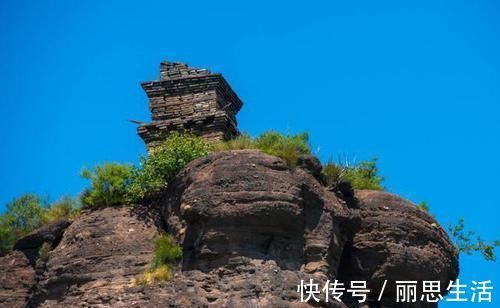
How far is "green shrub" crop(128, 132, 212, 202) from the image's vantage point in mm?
30250

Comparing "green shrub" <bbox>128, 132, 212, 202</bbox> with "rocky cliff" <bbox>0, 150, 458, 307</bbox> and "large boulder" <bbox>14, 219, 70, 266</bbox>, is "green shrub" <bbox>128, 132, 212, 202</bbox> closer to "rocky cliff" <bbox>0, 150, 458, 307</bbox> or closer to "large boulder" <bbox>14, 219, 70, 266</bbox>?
"rocky cliff" <bbox>0, 150, 458, 307</bbox>

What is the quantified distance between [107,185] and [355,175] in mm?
5932

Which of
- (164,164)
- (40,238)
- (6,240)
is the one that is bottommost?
(40,238)

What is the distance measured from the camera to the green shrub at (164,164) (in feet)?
99.2

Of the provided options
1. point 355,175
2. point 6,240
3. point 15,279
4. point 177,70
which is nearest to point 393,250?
point 355,175

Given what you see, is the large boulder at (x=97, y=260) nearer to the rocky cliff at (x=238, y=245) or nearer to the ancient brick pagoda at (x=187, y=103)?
the rocky cliff at (x=238, y=245)

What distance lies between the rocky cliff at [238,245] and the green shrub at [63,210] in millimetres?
459

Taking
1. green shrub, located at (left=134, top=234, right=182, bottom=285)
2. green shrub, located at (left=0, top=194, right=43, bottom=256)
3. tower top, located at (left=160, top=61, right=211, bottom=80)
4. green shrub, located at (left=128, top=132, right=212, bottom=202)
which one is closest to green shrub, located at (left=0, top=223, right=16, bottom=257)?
green shrub, located at (left=0, top=194, right=43, bottom=256)

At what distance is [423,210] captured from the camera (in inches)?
1217

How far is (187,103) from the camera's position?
117ft

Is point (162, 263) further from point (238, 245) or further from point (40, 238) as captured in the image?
point (40, 238)

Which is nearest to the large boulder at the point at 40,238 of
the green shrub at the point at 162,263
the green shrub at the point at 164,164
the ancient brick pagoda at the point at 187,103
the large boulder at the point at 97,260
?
the large boulder at the point at 97,260

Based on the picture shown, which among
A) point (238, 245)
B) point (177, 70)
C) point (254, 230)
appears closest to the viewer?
point (238, 245)

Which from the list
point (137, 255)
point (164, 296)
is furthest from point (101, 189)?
point (164, 296)
